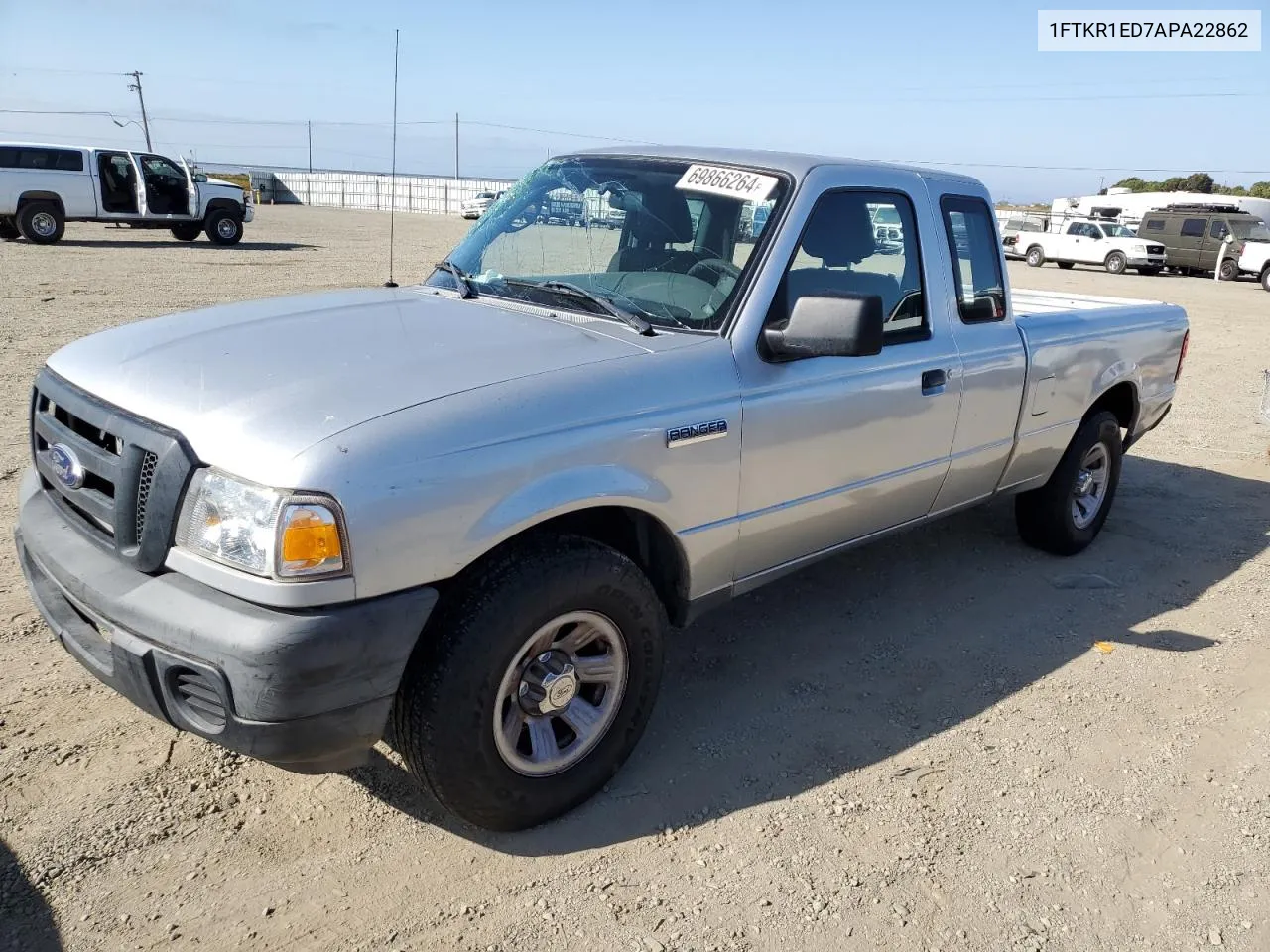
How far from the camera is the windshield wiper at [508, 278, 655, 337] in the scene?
3.29 metres

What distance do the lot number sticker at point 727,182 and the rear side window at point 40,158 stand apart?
2133cm

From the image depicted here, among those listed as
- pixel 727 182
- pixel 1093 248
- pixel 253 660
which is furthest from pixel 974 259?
pixel 1093 248

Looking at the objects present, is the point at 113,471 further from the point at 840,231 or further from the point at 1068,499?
the point at 1068,499

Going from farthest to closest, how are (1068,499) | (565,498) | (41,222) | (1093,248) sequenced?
(1093,248), (41,222), (1068,499), (565,498)

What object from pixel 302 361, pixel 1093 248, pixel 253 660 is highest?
pixel 302 361

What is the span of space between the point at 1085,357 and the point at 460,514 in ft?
12.4

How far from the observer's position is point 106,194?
70.9 feet

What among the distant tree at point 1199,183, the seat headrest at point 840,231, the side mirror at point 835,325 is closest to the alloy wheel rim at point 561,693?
the side mirror at point 835,325

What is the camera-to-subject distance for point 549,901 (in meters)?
2.69

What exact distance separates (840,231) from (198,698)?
2733 mm

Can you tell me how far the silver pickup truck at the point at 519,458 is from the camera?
239cm

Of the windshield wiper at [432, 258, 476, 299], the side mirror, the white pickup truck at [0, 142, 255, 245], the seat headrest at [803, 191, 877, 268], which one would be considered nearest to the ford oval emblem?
the windshield wiper at [432, 258, 476, 299]

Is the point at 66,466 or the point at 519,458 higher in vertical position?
the point at 519,458

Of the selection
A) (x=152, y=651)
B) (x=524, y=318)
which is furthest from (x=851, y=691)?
(x=152, y=651)
